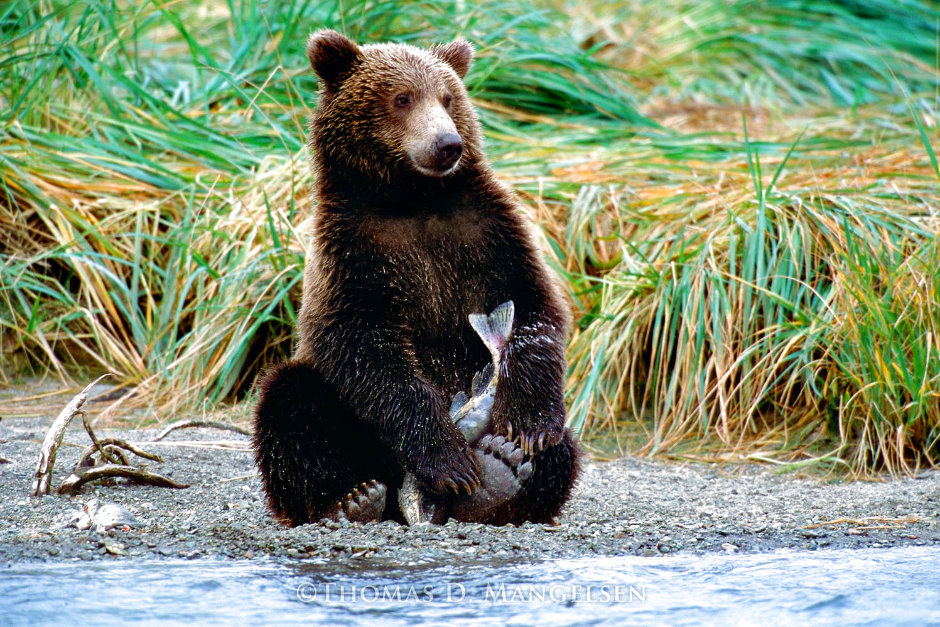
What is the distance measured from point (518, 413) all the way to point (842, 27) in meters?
7.52

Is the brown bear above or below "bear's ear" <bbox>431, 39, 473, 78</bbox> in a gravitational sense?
below

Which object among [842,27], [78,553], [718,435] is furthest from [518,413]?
[842,27]

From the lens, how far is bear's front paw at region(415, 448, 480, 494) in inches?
142

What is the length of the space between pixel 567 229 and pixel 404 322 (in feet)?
8.66

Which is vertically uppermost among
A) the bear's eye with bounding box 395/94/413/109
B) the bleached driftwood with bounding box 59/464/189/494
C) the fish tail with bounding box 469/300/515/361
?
the bear's eye with bounding box 395/94/413/109

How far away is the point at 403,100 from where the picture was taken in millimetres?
3980

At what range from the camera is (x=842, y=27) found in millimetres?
9898

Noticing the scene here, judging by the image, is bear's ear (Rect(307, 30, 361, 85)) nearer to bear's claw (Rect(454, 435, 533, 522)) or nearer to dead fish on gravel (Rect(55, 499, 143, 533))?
bear's claw (Rect(454, 435, 533, 522))

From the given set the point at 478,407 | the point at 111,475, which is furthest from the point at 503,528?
the point at 111,475

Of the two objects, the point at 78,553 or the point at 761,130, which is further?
the point at 761,130

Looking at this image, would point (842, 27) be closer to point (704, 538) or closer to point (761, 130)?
point (761, 130)

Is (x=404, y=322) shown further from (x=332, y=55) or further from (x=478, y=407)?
(x=332, y=55)

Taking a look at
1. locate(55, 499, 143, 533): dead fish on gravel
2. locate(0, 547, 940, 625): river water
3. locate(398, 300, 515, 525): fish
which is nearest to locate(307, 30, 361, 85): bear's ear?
locate(398, 300, 515, 525): fish

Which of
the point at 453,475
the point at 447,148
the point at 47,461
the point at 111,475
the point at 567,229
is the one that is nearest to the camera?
the point at 453,475
